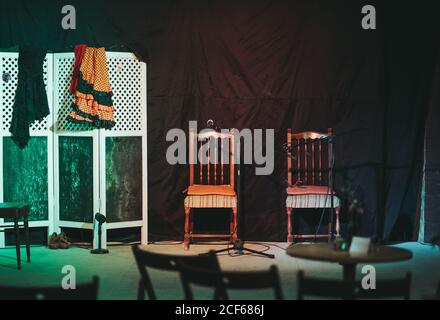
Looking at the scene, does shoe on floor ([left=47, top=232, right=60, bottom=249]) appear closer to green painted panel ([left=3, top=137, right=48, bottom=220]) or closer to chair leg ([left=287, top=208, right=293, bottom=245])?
green painted panel ([left=3, top=137, right=48, bottom=220])

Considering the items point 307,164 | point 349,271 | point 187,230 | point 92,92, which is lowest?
point 187,230

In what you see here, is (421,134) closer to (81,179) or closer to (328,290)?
(81,179)

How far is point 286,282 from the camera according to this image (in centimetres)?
641

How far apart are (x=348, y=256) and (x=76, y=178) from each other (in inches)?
158

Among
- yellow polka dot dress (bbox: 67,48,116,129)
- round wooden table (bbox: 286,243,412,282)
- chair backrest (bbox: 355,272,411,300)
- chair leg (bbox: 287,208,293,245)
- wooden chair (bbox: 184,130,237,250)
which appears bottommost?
chair leg (bbox: 287,208,293,245)

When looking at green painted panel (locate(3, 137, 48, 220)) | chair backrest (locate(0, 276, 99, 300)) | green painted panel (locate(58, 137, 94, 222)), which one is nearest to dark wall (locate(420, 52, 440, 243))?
green painted panel (locate(58, 137, 94, 222))

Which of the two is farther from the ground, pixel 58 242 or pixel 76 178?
pixel 76 178

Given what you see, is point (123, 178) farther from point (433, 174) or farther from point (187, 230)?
point (433, 174)

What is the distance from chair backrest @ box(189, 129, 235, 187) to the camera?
26.7ft

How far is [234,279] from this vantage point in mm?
3781

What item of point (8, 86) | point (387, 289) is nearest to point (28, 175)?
point (8, 86)

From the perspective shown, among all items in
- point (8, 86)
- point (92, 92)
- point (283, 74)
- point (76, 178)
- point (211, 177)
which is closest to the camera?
point (92, 92)
